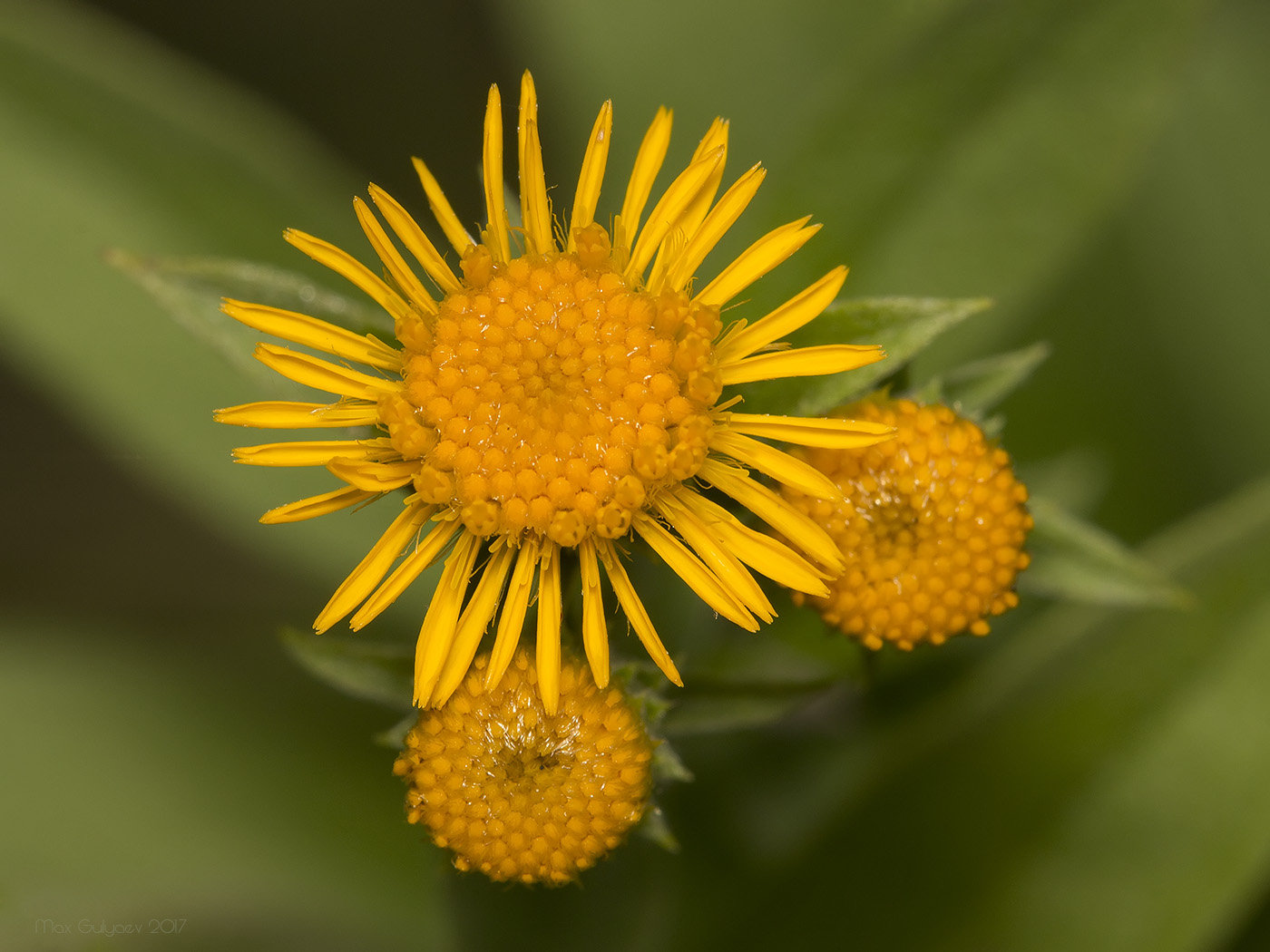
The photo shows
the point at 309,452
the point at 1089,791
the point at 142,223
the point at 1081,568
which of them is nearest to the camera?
the point at 309,452

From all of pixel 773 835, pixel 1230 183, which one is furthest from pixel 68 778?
pixel 1230 183

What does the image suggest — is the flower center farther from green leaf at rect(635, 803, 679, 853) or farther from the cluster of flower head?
green leaf at rect(635, 803, 679, 853)

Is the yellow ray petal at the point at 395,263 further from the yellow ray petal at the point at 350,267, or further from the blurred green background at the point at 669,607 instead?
the blurred green background at the point at 669,607

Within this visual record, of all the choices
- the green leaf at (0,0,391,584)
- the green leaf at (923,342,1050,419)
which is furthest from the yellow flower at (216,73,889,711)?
the green leaf at (0,0,391,584)

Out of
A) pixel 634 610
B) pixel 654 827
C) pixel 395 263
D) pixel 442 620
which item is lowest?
pixel 654 827

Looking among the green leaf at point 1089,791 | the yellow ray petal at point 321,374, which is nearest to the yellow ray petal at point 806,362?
the yellow ray petal at point 321,374

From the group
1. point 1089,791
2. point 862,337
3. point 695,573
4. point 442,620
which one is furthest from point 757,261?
point 1089,791

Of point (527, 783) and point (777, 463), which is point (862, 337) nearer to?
point (777, 463)
